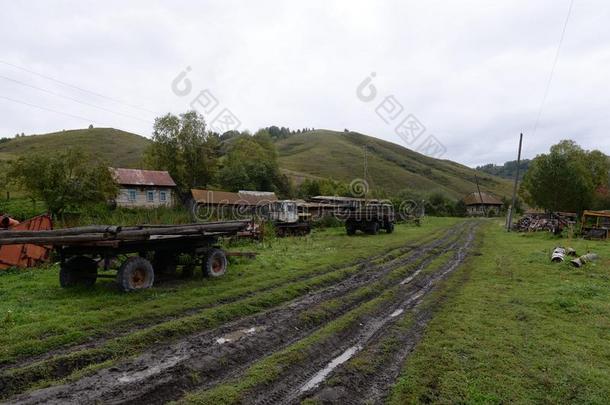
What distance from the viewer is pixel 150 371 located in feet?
18.4

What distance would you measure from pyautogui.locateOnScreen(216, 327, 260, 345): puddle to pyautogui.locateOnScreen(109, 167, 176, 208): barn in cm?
4086

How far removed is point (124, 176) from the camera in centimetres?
4503

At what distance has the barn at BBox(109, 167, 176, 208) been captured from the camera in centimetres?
4491

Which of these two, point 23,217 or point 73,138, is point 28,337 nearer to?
point 23,217

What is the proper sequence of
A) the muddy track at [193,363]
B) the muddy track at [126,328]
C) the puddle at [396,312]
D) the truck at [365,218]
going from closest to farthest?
the muddy track at [193,363], the muddy track at [126,328], the puddle at [396,312], the truck at [365,218]

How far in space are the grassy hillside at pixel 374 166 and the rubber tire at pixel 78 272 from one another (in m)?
76.6

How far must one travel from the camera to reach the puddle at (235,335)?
22.7ft

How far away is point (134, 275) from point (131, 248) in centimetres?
71

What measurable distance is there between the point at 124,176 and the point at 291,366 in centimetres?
4434

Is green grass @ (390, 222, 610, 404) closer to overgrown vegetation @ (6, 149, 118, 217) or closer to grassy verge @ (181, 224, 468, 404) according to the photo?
grassy verge @ (181, 224, 468, 404)

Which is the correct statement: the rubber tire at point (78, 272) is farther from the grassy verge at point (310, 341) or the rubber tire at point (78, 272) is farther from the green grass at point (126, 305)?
the grassy verge at point (310, 341)

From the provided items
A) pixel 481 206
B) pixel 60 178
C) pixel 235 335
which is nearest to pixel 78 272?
pixel 235 335

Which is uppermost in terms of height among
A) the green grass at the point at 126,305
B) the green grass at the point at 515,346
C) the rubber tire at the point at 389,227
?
the rubber tire at the point at 389,227

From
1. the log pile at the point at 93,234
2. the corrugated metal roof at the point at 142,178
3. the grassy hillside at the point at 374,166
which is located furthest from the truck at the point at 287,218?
the grassy hillside at the point at 374,166
